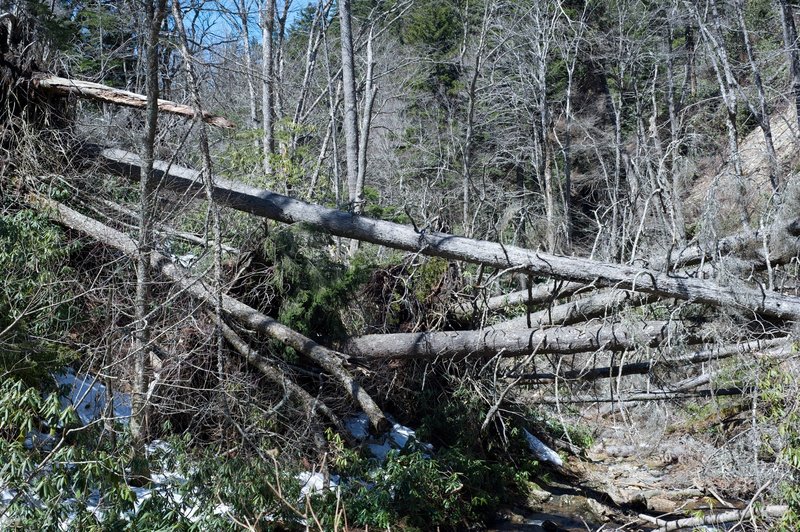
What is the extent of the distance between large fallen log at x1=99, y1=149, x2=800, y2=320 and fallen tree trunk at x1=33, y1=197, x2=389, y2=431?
816mm

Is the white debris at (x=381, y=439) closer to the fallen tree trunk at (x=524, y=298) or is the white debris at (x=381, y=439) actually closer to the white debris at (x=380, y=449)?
the white debris at (x=380, y=449)

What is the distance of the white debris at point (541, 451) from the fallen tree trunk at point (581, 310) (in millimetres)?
2534

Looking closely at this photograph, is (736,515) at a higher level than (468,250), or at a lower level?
lower

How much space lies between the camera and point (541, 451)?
1094 cm

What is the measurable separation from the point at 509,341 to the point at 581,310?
953 millimetres

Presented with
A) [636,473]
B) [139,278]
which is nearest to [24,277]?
A: [139,278]

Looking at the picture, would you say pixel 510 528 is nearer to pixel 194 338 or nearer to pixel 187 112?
pixel 194 338

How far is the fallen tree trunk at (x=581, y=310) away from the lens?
799 cm

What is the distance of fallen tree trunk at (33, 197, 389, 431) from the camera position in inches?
294

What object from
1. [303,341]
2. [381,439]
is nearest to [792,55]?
[381,439]

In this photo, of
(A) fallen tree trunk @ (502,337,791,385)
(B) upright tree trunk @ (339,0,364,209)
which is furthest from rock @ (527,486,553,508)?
(B) upright tree trunk @ (339,0,364,209)

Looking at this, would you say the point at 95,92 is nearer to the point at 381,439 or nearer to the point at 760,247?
the point at 381,439

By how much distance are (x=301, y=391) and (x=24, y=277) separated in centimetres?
298

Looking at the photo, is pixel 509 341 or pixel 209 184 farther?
pixel 509 341
